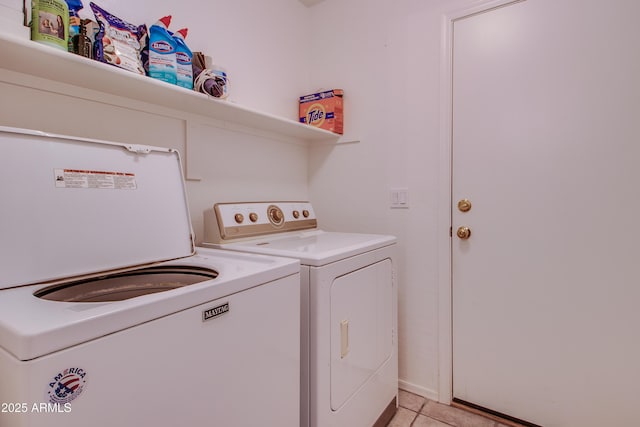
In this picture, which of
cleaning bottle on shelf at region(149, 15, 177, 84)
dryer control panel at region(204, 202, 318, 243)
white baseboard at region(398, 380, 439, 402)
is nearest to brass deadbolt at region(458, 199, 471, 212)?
dryer control panel at region(204, 202, 318, 243)

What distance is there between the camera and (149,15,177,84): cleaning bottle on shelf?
4.34 feet

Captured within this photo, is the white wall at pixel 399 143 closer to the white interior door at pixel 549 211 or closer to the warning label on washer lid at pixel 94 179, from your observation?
the white interior door at pixel 549 211

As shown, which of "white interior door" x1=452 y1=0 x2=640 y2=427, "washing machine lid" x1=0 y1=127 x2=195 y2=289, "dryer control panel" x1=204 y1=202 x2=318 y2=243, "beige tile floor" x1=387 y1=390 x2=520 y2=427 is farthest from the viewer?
"beige tile floor" x1=387 y1=390 x2=520 y2=427

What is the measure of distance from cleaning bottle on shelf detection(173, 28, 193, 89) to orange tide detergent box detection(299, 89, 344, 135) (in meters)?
0.94

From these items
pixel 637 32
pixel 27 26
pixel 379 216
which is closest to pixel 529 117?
pixel 637 32

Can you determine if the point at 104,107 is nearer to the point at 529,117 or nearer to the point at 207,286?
the point at 207,286

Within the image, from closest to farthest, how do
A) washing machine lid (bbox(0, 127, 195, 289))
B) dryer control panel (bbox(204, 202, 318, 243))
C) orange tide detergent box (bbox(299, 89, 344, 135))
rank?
washing machine lid (bbox(0, 127, 195, 289)) → dryer control panel (bbox(204, 202, 318, 243)) → orange tide detergent box (bbox(299, 89, 344, 135))

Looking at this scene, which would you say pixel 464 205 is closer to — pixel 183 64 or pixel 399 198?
pixel 399 198

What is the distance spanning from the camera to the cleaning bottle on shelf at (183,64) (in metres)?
1.41

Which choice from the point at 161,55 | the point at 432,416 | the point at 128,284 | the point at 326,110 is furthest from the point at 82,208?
the point at 432,416

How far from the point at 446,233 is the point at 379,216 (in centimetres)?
43

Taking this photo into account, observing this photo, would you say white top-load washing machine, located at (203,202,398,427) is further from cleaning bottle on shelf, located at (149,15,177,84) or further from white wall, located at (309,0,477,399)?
cleaning bottle on shelf, located at (149,15,177,84)

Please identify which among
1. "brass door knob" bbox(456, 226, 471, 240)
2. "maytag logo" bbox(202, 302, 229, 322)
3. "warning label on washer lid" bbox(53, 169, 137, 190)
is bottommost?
"maytag logo" bbox(202, 302, 229, 322)

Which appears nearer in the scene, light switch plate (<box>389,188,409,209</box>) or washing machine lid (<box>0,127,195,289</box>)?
washing machine lid (<box>0,127,195,289</box>)
